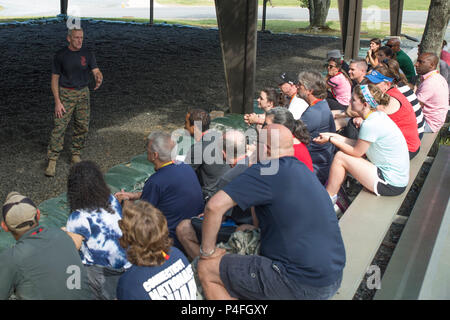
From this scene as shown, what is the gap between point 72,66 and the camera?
5.64m

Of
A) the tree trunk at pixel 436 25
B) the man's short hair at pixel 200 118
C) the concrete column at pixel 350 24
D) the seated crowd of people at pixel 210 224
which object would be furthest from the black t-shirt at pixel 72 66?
the concrete column at pixel 350 24

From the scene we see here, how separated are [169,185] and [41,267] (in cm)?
118

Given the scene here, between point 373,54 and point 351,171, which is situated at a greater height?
point 373,54

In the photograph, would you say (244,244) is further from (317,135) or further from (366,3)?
(366,3)

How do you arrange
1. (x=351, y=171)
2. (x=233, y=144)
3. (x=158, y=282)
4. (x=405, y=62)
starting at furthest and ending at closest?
(x=405, y=62) → (x=351, y=171) → (x=233, y=144) → (x=158, y=282)

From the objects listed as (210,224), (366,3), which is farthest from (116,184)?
(366,3)

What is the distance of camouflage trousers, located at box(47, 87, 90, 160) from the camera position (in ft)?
18.8

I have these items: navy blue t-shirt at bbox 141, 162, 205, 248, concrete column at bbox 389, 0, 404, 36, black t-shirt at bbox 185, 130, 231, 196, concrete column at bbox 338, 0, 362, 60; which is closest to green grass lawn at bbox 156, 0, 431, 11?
concrete column at bbox 389, 0, 404, 36

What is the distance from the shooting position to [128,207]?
251 cm

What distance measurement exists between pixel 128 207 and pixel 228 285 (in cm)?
77

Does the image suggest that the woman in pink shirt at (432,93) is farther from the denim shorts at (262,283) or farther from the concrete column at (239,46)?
the denim shorts at (262,283)

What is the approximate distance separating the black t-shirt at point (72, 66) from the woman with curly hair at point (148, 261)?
11.9 ft
